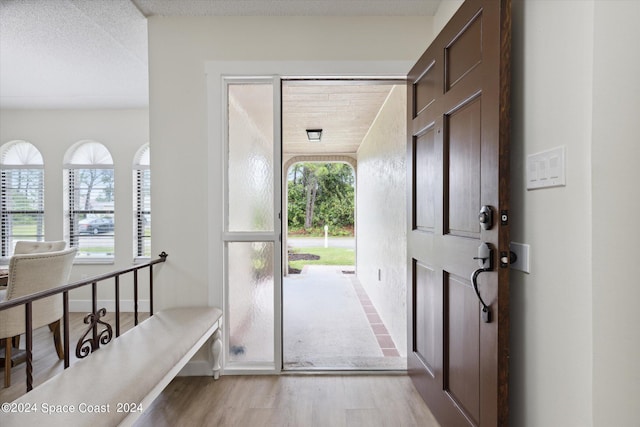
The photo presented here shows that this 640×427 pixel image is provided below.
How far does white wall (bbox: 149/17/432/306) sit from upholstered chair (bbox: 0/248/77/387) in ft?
3.21

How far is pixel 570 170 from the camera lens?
1.08 meters

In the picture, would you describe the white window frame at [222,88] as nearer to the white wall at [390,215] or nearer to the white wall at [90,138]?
the white wall at [390,215]

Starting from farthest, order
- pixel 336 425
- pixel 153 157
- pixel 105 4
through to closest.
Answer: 1. pixel 153 157
2. pixel 105 4
3. pixel 336 425

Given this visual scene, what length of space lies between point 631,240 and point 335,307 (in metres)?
3.83

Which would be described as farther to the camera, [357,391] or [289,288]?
[289,288]

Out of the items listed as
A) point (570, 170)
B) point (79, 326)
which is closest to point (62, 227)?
point (79, 326)

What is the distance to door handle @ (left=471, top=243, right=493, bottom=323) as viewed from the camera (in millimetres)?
1294

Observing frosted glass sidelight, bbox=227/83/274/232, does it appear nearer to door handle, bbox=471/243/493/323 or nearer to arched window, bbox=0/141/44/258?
door handle, bbox=471/243/493/323

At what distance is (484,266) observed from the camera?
132 cm

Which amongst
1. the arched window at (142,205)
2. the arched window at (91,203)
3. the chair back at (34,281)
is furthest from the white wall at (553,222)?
the arched window at (91,203)

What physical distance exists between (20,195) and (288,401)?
4821mm

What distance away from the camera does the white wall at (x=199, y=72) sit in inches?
93.5

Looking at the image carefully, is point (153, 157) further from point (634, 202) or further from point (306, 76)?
point (634, 202)

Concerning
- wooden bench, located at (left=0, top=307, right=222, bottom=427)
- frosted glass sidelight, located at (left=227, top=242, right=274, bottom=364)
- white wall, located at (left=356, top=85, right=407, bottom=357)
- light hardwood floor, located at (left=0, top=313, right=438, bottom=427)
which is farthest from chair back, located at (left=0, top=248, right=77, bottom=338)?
white wall, located at (left=356, top=85, right=407, bottom=357)
